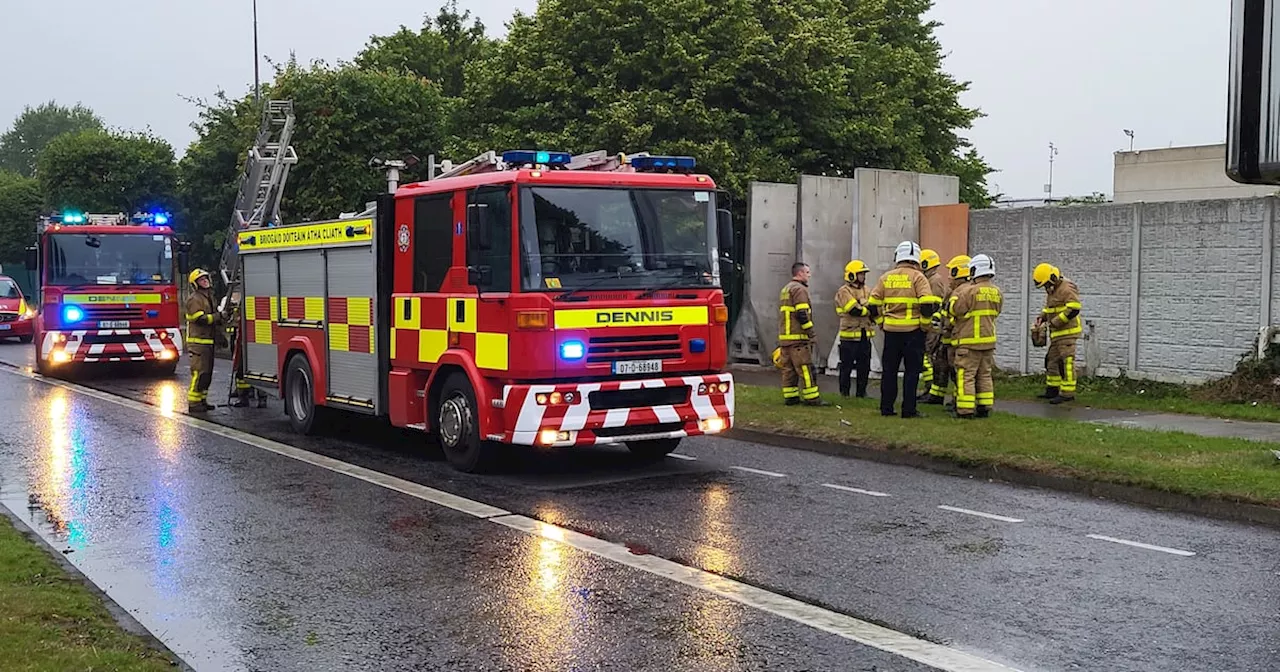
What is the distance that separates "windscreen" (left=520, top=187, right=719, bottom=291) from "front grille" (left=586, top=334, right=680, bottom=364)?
434 millimetres

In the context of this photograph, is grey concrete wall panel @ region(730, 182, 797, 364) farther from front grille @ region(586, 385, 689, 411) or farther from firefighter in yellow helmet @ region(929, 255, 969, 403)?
front grille @ region(586, 385, 689, 411)

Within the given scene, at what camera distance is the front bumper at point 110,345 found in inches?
794

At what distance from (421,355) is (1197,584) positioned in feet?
22.1

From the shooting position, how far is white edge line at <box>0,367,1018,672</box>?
17.6ft

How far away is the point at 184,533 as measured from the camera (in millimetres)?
8180

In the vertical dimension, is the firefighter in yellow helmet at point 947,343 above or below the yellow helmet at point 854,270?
below

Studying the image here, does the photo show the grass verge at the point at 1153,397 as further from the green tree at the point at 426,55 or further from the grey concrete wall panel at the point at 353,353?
the green tree at the point at 426,55

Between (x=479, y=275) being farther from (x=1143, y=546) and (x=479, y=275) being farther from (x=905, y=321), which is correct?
(x=1143, y=546)

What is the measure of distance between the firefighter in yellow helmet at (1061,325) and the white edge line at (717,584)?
17.3ft

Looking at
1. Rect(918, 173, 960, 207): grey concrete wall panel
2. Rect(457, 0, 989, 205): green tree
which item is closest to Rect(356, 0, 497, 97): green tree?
Rect(457, 0, 989, 205): green tree

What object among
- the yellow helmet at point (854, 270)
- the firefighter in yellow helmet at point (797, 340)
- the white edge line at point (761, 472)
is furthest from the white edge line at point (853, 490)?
the yellow helmet at point (854, 270)

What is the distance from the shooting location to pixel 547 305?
9.66m

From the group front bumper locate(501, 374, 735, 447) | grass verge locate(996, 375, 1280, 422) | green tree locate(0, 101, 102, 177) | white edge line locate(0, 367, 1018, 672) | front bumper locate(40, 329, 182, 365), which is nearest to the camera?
white edge line locate(0, 367, 1018, 672)

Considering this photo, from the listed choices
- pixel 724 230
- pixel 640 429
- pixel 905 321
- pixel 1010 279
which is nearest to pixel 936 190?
pixel 1010 279
